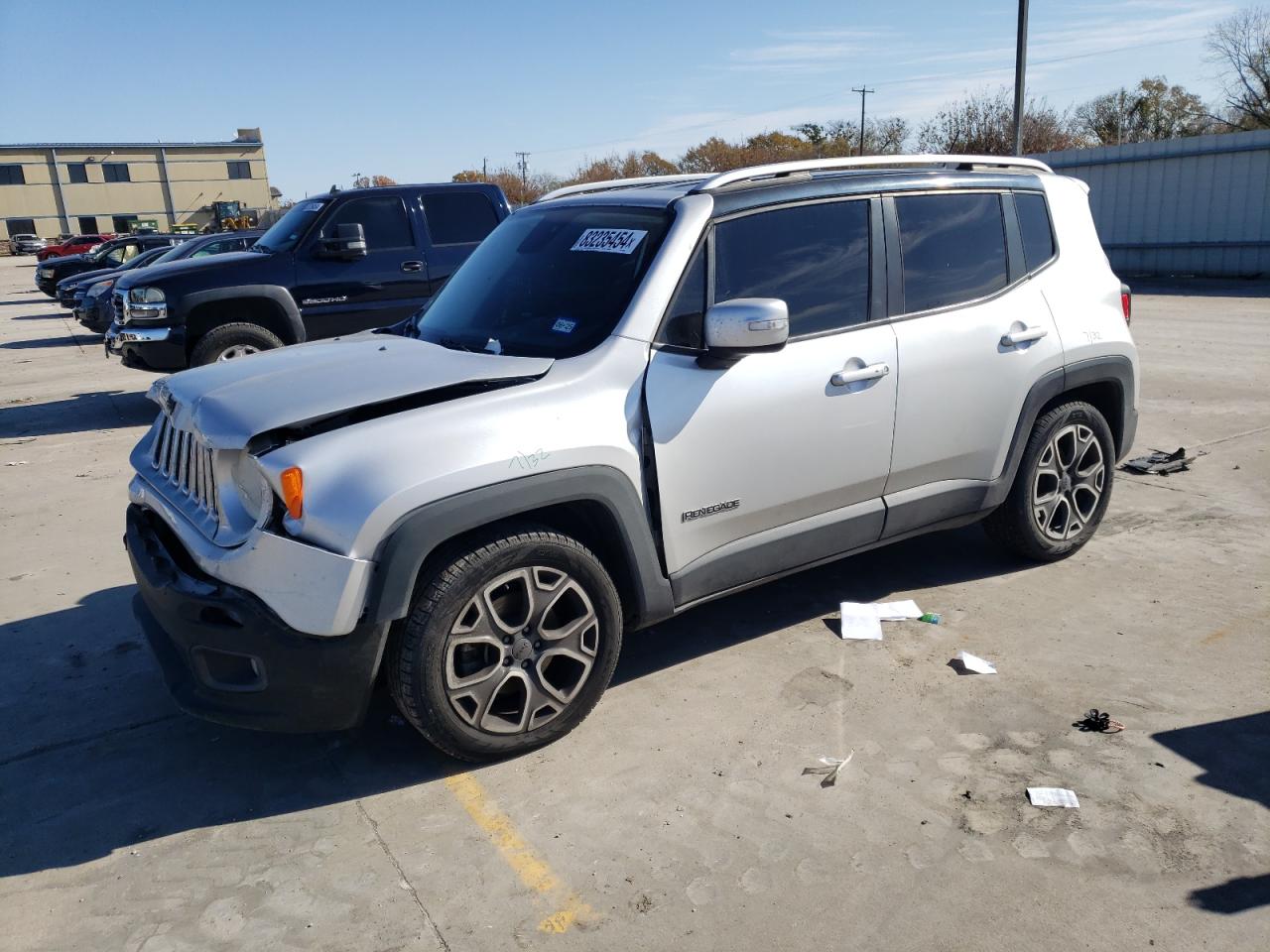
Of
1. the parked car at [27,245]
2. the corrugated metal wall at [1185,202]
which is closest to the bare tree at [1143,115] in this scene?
the corrugated metal wall at [1185,202]

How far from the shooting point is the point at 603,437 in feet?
11.5

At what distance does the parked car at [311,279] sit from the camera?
9.29 meters

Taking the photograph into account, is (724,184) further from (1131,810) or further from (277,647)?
(1131,810)

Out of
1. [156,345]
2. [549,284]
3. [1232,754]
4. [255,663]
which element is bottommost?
[1232,754]

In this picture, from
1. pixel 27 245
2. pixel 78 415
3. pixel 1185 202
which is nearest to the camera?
pixel 78 415

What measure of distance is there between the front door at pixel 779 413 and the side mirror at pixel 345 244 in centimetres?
616

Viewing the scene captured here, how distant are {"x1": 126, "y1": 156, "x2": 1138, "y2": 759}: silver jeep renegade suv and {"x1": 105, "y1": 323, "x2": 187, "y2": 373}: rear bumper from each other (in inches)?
223

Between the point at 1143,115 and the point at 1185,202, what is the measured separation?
30.3m

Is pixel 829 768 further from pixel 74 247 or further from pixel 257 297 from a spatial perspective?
pixel 74 247

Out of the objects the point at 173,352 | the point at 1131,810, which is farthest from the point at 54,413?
the point at 1131,810

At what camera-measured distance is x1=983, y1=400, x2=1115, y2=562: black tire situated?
4.88 m

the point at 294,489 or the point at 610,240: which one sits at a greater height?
the point at 610,240

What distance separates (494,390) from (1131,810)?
2473 mm

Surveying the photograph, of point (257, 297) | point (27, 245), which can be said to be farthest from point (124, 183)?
point (257, 297)
